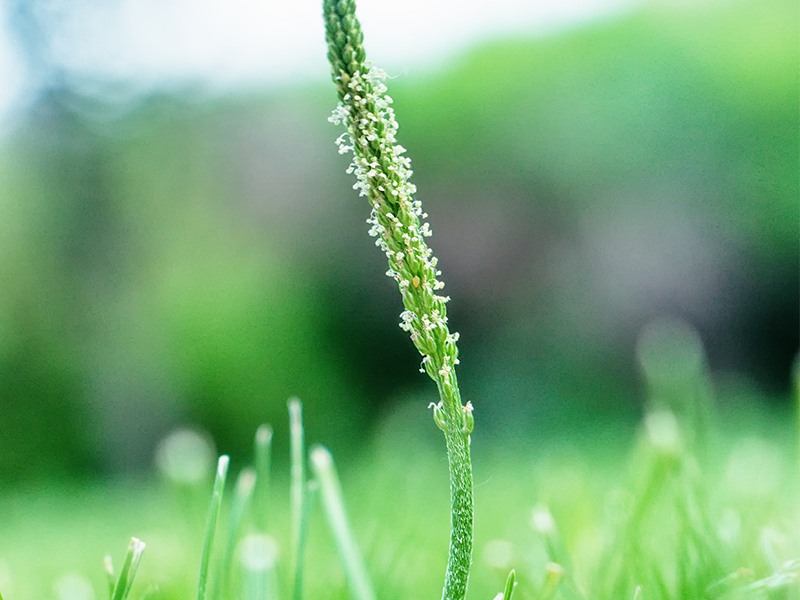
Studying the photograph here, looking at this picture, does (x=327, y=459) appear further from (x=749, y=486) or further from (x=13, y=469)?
(x=13, y=469)

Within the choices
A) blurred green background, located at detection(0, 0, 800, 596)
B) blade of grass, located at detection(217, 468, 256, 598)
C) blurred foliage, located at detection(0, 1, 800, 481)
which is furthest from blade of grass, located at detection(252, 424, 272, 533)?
blurred foliage, located at detection(0, 1, 800, 481)

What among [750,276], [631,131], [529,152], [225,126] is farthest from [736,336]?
[225,126]

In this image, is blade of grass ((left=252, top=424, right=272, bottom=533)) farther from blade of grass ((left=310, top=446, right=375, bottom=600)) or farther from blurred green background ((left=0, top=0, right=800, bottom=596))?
blurred green background ((left=0, top=0, right=800, bottom=596))

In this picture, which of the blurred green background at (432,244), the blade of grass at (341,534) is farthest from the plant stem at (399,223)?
the blurred green background at (432,244)

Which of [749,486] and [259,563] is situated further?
[749,486]

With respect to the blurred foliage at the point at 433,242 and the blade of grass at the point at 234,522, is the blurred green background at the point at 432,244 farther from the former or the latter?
the blade of grass at the point at 234,522

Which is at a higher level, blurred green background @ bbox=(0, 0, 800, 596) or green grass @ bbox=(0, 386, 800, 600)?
blurred green background @ bbox=(0, 0, 800, 596)

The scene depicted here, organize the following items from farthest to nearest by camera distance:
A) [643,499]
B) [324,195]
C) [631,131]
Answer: [324,195] → [631,131] → [643,499]

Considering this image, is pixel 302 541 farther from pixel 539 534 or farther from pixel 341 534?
pixel 539 534
